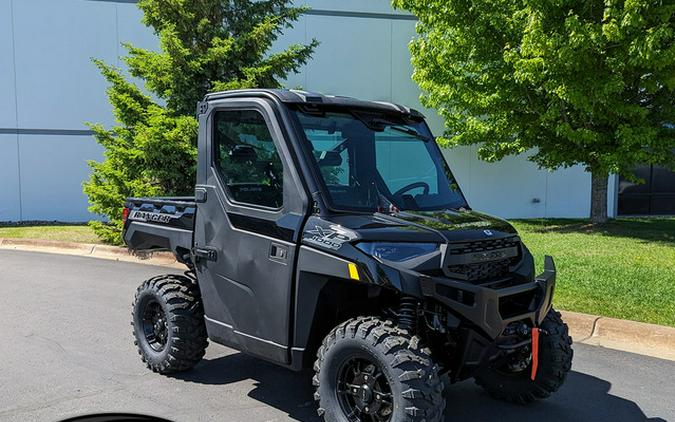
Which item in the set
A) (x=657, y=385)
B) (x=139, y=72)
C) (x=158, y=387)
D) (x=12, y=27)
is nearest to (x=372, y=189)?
(x=158, y=387)

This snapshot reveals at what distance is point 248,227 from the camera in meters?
4.00

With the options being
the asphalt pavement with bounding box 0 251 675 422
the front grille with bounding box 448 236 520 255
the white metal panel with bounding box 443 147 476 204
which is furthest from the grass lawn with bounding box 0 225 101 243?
the front grille with bounding box 448 236 520 255

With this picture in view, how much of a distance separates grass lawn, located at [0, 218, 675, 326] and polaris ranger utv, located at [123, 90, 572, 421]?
294 cm

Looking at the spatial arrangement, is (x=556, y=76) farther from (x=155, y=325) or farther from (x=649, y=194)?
(x=649, y=194)

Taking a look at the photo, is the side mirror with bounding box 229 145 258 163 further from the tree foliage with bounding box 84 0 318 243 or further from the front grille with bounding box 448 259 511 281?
the tree foliage with bounding box 84 0 318 243

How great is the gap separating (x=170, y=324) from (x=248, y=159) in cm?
150

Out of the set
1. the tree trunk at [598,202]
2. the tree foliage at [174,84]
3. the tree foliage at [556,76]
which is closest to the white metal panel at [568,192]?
the tree trunk at [598,202]

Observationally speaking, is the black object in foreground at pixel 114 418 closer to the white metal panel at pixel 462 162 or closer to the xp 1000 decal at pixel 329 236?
the xp 1000 decal at pixel 329 236

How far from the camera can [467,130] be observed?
14.5m

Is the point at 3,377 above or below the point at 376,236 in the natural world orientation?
below

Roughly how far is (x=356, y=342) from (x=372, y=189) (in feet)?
3.67

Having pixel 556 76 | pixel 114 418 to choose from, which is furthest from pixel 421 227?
pixel 556 76

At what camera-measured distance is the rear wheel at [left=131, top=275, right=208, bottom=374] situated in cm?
A: 460

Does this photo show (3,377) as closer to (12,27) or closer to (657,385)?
(657,385)
